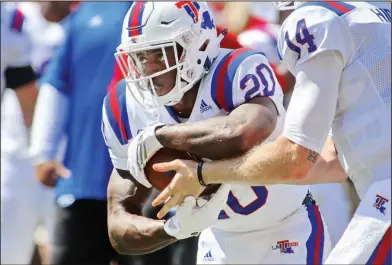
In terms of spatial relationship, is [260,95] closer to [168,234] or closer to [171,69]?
[171,69]

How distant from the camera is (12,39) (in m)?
5.28

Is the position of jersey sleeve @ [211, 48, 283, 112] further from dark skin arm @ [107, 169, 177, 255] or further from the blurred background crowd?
the blurred background crowd

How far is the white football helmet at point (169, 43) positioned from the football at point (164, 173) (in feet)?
0.69

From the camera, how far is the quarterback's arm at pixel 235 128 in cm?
321

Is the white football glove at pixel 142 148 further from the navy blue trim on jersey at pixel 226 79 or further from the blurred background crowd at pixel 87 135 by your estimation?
the blurred background crowd at pixel 87 135

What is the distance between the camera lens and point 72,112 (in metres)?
4.74

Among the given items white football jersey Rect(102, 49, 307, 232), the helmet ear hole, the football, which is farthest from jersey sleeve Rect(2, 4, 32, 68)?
the football

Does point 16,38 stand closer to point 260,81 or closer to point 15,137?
point 15,137

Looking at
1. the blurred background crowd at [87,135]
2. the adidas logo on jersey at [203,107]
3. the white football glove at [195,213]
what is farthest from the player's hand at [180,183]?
the blurred background crowd at [87,135]

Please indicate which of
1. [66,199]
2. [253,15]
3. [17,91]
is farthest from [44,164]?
[253,15]

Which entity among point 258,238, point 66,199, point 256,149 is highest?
point 256,149

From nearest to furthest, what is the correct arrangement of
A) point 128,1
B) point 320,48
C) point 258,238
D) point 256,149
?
point 320,48 < point 256,149 < point 258,238 < point 128,1

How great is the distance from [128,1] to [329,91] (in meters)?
1.95

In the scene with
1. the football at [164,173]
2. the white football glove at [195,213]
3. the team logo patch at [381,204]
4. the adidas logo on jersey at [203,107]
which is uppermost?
the adidas logo on jersey at [203,107]
